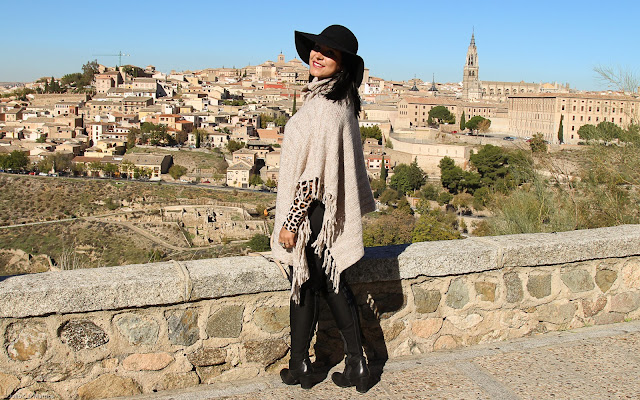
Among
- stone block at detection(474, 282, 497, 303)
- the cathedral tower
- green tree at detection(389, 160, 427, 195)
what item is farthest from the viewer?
the cathedral tower

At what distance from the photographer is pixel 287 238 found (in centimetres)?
181

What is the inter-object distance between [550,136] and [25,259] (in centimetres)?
4491

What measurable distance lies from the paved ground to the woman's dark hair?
35.9 inches

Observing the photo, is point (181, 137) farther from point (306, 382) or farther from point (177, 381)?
point (306, 382)

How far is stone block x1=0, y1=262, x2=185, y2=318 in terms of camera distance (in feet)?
5.84

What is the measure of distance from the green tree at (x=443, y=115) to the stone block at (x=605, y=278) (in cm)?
6405

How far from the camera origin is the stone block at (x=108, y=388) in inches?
74.5

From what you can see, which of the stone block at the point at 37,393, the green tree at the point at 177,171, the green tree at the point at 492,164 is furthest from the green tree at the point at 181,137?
the stone block at the point at 37,393

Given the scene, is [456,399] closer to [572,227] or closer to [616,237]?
[616,237]

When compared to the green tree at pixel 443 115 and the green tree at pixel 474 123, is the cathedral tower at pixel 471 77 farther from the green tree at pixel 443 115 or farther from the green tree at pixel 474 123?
the green tree at pixel 474 123

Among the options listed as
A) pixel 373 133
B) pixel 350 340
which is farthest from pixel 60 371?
pixel 373 133

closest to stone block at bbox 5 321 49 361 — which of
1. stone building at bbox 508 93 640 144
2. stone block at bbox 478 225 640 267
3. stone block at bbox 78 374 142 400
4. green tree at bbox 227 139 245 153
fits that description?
stone block at bbox 78 374 142 400

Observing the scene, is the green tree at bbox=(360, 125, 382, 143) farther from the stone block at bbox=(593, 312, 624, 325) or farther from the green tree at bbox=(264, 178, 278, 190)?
the stone block at bbox=(593, 312, 624, 325)

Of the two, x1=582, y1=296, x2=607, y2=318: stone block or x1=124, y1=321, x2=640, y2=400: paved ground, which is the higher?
x1=582, y1=296, x2=607, y2=318: stone block
